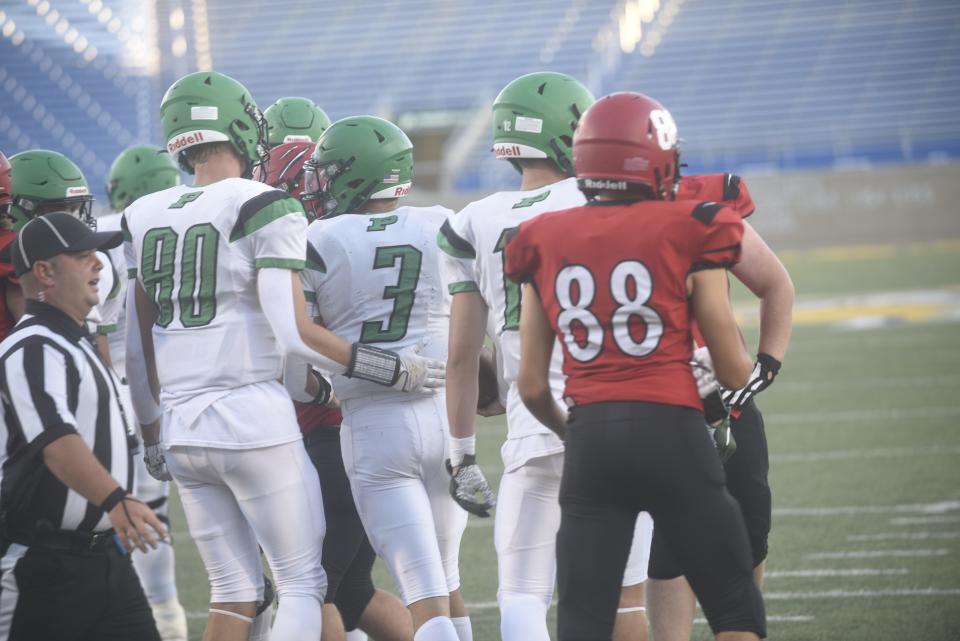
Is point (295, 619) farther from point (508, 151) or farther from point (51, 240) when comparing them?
point (508, 151)

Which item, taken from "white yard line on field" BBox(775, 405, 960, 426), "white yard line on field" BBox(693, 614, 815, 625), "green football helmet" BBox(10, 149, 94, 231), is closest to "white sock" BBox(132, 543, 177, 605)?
"green football helmet" BBox(10, 149, 94, 231)

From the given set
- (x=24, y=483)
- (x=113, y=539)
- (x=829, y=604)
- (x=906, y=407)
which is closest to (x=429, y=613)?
(x=113, y=539)

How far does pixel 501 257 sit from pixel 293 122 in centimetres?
180

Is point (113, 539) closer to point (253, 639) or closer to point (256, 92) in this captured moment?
point (253, 639)

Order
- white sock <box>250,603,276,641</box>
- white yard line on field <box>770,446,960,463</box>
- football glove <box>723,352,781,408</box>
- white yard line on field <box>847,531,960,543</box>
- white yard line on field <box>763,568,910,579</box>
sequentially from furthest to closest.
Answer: white yard line on field <box>770,446,960,463</box>, white yard line on field <box>847,531,960,543</box>, white yard line on field <box>763,568,910,579</box>, white sock <box>250,603,276,641</box>, football glove <box>723,352,781,408</box>

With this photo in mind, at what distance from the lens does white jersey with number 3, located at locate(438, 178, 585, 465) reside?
11.6 feet

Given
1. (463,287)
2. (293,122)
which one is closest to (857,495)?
(293,122)

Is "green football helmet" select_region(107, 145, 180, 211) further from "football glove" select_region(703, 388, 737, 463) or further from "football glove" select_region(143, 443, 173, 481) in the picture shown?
"football glove" select_region(703, 388, 737, 463)

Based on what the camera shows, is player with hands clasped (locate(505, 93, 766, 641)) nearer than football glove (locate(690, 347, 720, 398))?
Yes

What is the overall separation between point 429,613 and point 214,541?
0.65m

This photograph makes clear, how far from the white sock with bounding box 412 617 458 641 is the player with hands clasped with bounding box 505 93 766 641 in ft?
2.66

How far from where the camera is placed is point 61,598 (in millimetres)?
3057

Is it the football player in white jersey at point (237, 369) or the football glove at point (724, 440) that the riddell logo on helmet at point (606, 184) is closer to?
the football glove at point (724, 440)

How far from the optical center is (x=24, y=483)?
3070mm
